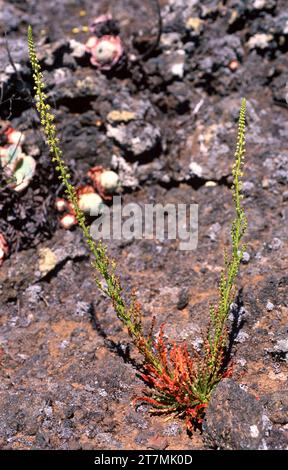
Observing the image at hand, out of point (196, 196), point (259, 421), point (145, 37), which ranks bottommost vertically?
point (259, 421)

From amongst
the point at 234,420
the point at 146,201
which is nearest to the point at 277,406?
the point at 234,420

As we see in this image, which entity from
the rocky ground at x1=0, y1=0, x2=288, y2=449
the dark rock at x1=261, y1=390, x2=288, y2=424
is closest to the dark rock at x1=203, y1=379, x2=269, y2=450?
the rocky ground at x1=0, y1=0, x2=288, y2=449

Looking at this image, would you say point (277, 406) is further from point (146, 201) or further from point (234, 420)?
point (146, 201)

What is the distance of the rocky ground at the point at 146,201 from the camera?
9.06 feet

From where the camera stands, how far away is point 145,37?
4734 mm

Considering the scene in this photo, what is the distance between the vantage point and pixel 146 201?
4199mm

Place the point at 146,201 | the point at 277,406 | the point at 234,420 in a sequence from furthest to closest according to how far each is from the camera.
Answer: the point at 146,201
the point at 277,406
the point at 234,420

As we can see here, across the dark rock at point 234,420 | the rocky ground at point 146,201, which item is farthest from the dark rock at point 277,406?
the dark rock at point 234,420

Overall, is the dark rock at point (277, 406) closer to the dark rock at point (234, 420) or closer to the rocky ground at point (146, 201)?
the rocky ground at point (146, 201)

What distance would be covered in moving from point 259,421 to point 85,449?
3.09ft

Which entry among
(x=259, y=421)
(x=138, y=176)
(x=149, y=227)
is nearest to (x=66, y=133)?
(x=138, y=176)

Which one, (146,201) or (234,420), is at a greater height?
(146,201)

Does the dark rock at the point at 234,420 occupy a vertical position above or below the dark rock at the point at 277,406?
above

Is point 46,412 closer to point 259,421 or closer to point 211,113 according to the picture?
point 259,421
